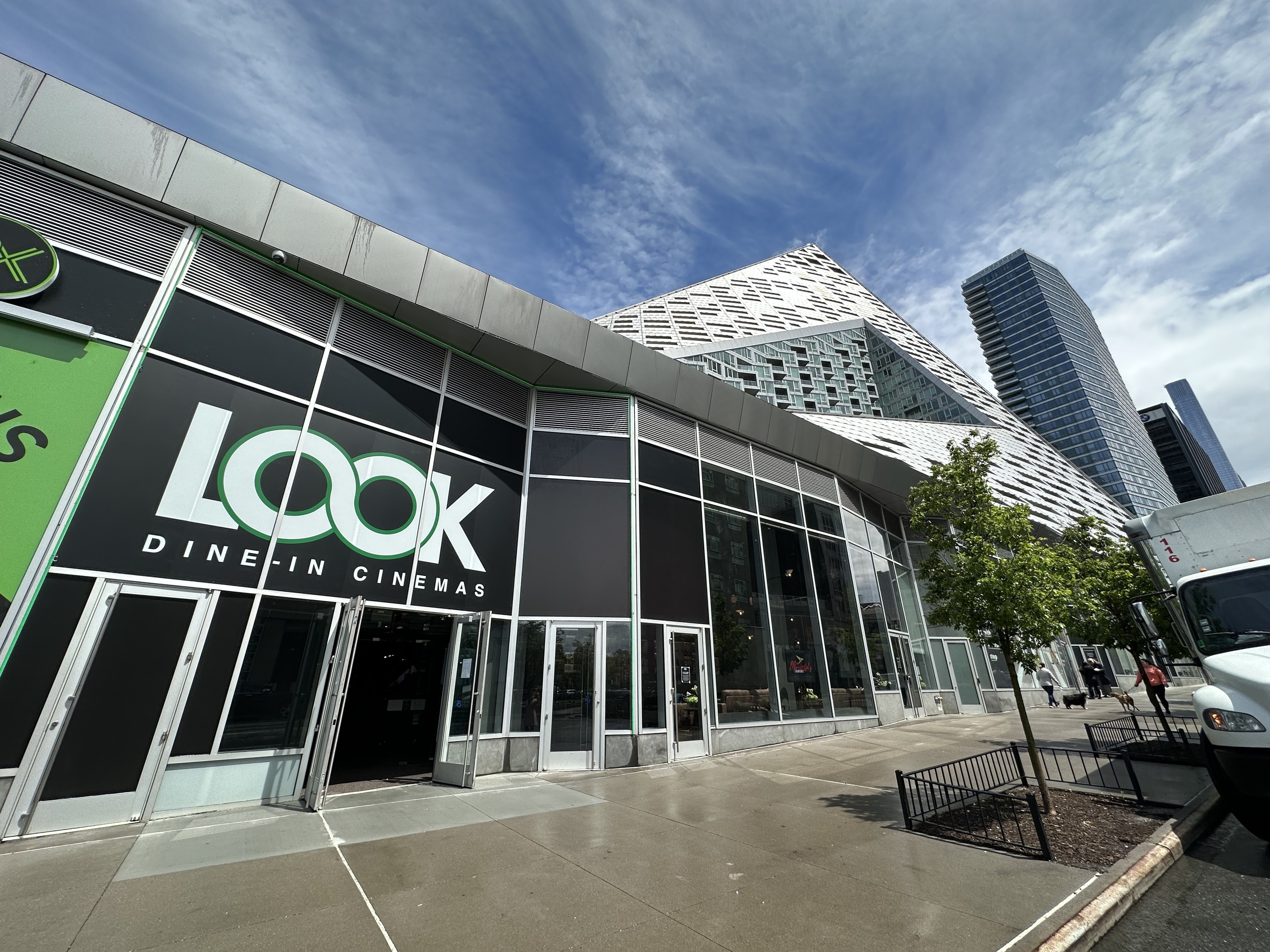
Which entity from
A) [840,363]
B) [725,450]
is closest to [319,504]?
[725,450]

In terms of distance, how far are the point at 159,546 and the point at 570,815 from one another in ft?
23.4

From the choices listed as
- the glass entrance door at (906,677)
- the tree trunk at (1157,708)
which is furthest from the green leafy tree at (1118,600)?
the glass entrance door at (906,677)

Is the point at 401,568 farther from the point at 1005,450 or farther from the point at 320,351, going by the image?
the point at 1005,450

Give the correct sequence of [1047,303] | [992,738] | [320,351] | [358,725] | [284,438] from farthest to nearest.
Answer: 1. [1047,303]
2. [992,738]
3. [358,725]
4. [320,351]
5. [284,438]

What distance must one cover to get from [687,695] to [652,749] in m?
1.50

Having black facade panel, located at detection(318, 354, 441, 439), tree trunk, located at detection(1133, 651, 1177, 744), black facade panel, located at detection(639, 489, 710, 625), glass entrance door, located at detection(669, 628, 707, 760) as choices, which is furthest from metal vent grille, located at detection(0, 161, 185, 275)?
tree trunk, located at detection(1133, 651, 1177, 744)

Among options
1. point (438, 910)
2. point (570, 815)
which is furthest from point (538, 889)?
point (570, 815)

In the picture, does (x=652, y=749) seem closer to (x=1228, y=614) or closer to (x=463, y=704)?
(x=463, y=704)

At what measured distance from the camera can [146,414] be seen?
7.74 metres

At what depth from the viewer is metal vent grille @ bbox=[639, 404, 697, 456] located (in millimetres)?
13859

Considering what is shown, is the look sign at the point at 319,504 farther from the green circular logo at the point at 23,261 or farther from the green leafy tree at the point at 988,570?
the green leafy tree at the point at 988,570

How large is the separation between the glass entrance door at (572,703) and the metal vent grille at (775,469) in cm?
765

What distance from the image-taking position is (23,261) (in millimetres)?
7379

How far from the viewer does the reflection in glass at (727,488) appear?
1444 cm
